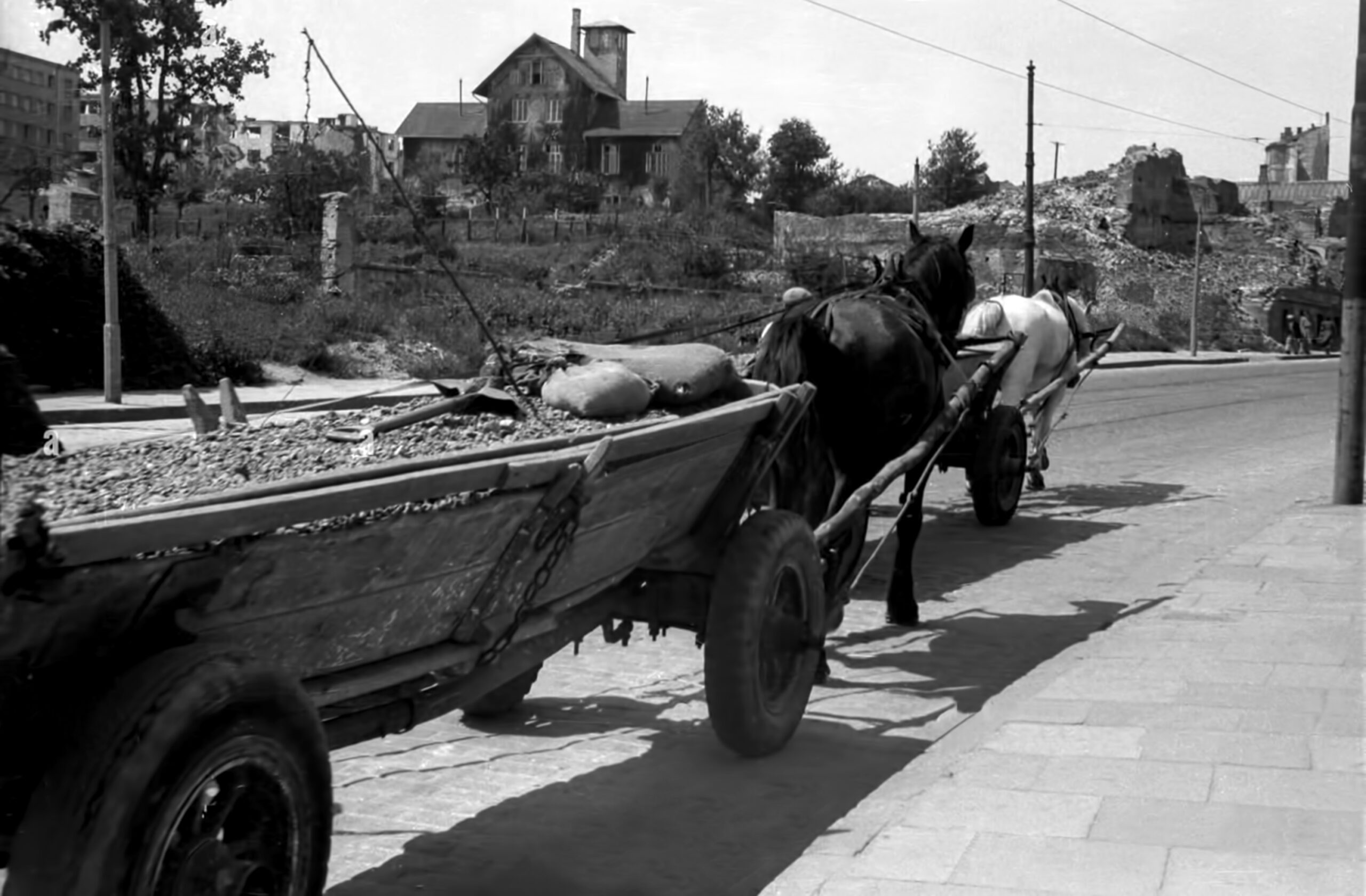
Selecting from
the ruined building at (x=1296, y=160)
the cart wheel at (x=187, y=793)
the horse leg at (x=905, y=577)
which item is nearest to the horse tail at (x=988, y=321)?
the horse leg at (x=905, y=577)

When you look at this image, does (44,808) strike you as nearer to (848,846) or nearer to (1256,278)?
(848,846)

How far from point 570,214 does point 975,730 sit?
194 ft

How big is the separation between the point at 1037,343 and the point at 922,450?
20.3 ft

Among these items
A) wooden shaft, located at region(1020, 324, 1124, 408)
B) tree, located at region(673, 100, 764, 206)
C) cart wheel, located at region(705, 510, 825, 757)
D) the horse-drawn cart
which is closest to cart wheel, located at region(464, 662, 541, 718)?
cart wheel, located at region(705, 510, 825, 757)

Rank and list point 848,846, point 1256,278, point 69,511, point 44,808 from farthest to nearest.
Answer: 1. point 1256,278
2. point 848,846
3. point 69,511
4. point 44,808

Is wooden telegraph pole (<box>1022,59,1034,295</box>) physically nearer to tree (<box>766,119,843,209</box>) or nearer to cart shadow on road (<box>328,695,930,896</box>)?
cart shadow on road (<box>328,695,930,896</box>)

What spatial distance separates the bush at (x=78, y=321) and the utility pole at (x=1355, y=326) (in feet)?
50.4

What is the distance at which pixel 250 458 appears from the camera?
378cm

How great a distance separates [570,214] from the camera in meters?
63.6

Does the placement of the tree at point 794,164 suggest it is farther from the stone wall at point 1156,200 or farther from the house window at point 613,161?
the stone wall at point 1156,200

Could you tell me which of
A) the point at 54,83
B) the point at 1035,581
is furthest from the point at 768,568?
the point at 1035,581

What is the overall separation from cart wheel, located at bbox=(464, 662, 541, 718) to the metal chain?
1.65m

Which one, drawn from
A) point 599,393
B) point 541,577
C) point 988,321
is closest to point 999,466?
point 988,321

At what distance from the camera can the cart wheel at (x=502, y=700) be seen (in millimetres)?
5609
